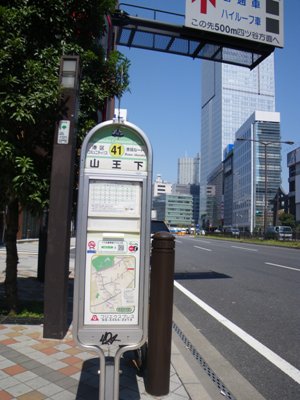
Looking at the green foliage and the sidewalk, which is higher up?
the green foliage

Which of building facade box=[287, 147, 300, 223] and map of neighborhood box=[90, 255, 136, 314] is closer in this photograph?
map of neighborhood box=[90, 255, 136, 314]

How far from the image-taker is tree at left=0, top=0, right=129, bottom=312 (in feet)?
16.5

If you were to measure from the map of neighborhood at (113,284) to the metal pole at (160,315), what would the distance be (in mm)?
508

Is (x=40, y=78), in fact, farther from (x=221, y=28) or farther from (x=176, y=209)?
(x=176, y=209)

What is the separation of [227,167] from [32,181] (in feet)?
535

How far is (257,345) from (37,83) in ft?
14.5

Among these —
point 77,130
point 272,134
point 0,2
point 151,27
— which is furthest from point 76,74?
point 272,134

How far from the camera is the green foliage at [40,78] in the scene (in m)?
5.01

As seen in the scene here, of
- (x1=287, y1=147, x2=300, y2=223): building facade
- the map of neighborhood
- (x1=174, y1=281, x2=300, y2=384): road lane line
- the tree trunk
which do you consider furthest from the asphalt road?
(x1=287, y1=147, x2=300, y2=223): building facade

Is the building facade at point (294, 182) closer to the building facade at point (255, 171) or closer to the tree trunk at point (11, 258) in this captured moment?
the building facade at point (255, 171)

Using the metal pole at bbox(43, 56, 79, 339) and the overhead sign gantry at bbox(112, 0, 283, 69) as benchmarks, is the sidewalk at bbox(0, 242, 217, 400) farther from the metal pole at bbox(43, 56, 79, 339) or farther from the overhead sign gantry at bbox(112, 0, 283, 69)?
the overhead sign gantry at bbox(112, 0, 283, 69)

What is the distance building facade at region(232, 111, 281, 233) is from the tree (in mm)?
96623

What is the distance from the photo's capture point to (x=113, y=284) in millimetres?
3119

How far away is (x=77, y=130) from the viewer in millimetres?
5996
